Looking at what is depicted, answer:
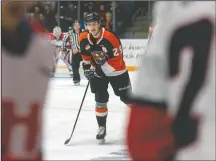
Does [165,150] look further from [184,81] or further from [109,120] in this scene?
[109,120]

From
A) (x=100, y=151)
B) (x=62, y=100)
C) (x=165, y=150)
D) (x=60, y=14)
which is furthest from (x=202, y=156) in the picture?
(x=60, y=14)

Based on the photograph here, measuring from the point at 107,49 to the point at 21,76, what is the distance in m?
3.07

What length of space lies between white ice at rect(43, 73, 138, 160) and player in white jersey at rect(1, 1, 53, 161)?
1354mm

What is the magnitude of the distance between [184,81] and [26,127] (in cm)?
23

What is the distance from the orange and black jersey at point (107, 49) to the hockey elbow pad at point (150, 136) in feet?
10.1

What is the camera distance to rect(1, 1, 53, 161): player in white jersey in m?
0.78

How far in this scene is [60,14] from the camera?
39.7 ft

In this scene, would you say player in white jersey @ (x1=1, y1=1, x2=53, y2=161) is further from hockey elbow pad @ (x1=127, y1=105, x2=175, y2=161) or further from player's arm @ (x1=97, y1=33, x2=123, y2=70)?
player's arm @ (x1=97, y1=33, x2=123, y2=70)

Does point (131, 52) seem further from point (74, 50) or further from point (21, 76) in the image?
point (21, 76)

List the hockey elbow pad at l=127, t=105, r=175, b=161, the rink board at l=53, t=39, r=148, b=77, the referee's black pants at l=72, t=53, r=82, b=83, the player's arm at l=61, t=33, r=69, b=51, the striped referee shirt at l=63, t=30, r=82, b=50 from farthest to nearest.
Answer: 1. the rink board at l=53, t=39, r=148, b=77
2. the player's arm at l=61, t=33, r=69, b=51
3. the striped referee shirt at l=63, t=30, r=82, b=50
4. the referee's black pants at l=72, t=53, r=82, b=83
5. the hockey elbow pad at l=127, t=105, r=175, b=161

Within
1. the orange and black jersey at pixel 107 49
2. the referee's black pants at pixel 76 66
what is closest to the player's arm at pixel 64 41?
the referee's black pants at pixel 76 66

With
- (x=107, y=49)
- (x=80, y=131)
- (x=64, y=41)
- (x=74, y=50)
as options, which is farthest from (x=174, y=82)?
(x=64, y=41)

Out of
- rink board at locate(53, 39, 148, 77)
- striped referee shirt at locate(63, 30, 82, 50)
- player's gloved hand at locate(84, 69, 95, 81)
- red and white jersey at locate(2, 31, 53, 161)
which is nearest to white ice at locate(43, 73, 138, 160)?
player's gloved hand at locate(84, 69, 95, 81)

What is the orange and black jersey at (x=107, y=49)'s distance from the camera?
382 centimetres
